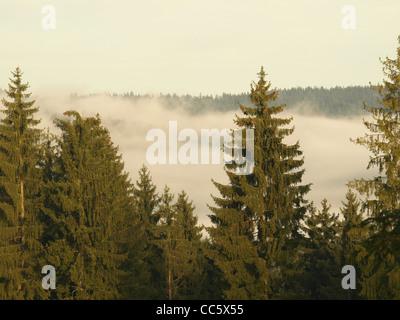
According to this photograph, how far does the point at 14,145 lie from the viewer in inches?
1650

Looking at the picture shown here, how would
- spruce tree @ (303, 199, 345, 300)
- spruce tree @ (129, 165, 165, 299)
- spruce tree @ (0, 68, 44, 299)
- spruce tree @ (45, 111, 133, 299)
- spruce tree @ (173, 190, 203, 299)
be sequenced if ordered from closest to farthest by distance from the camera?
spruce tree @ (45, 111, 133, 299)
spruce tree @ (0, 68, 44, 299)
spruce tree @ (129, 165, 165, 299)
spruce tree @ (303, 199, 345, 300)
spruce tree @ (173, 190, 203, 299)

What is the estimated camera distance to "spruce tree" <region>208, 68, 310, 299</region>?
1361 inches

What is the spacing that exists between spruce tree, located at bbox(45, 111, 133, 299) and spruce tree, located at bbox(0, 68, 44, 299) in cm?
209

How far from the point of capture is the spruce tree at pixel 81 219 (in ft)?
122

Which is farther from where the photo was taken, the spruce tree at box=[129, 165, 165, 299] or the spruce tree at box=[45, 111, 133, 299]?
the spruce tree at box=[129, 165, 165, 299]

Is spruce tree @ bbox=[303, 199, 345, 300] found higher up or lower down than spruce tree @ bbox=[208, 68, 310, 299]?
lower down

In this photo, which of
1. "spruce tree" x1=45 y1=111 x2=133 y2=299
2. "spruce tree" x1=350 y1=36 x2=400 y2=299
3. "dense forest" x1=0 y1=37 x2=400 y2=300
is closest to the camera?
"spruce tree" x1=350 y1=36 x2=400 y2=299

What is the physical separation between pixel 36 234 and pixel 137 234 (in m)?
7.54

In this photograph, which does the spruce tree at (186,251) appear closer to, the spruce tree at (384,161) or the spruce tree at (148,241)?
the spruce tree at (148,241)

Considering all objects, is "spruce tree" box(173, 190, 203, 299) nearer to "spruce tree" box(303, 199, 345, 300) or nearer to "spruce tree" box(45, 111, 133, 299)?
"spruce tree" box(303, 199, 345, 300)

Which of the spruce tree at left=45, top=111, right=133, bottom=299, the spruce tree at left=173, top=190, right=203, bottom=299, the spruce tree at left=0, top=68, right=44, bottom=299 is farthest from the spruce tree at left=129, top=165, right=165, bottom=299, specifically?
the spruce tree at left=0, top=68, right=44, bottom=299

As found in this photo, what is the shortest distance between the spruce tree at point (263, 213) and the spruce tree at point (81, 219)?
6.82 meters

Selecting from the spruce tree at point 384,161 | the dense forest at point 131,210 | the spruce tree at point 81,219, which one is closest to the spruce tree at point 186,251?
the dense forest at point 131,210
